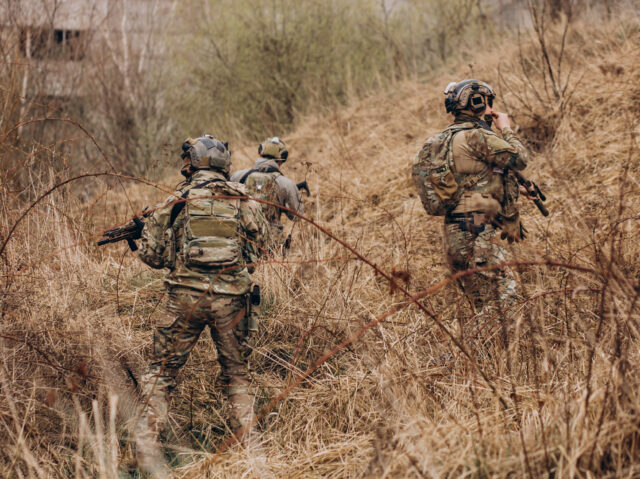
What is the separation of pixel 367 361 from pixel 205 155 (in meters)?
1.57

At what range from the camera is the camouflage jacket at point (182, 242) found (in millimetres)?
3047

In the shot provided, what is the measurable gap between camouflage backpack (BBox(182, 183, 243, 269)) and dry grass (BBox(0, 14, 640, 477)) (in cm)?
54

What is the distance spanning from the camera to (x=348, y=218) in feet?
23.5

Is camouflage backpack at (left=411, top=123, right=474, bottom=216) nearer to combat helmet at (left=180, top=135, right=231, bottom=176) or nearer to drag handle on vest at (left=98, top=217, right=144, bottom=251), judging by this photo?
combat helmet at (left=180, top=135, right=231, bottom=176)

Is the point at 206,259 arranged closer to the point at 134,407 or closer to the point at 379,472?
the point at 134,407

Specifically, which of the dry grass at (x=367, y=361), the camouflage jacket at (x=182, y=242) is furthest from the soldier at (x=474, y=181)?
the camouflage jacket at (x=182, y=242)

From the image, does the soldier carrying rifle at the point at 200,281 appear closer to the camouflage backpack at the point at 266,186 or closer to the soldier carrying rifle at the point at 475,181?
the soldier carrying rifle at the point at 475,181

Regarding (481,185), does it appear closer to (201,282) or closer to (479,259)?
(479,259)

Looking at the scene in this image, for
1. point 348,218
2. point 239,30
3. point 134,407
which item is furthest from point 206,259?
point 239,30

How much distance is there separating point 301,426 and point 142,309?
1996 millimetres

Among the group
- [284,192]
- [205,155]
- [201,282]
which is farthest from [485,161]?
[284,192]

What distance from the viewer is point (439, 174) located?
3865 millimetres

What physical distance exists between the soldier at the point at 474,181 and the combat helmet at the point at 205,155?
155 centimetres

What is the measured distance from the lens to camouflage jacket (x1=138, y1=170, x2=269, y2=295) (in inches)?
120
